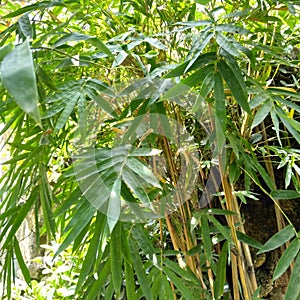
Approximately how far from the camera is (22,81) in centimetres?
33

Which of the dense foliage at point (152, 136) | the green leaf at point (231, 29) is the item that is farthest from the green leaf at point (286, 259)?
the green leaf at point (231, 29)

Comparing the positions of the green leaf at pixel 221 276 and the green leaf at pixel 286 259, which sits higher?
the green leaf at pixel 286 259

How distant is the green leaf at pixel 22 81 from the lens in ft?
1.06

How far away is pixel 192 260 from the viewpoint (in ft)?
3.18

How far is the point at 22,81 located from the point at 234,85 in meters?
0.39

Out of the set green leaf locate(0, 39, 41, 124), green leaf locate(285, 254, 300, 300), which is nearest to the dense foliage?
green leaf locate(285, 254, 300, 300)

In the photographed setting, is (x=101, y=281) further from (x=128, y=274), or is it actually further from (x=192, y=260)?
(x=192, y=260)

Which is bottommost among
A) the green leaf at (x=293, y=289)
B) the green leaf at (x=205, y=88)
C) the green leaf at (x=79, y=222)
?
the green leaf at (x=293, y=289)

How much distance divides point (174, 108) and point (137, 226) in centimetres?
25

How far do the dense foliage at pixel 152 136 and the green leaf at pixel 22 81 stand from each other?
0.25m

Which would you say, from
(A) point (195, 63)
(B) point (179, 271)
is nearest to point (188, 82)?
(A) point (195, 63)

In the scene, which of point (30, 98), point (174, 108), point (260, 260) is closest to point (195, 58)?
point (174, 108)

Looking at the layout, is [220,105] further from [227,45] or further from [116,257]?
[116,257]

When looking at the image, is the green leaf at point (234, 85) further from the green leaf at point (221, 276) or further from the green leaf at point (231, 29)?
the green leaf at point (221, 276)
